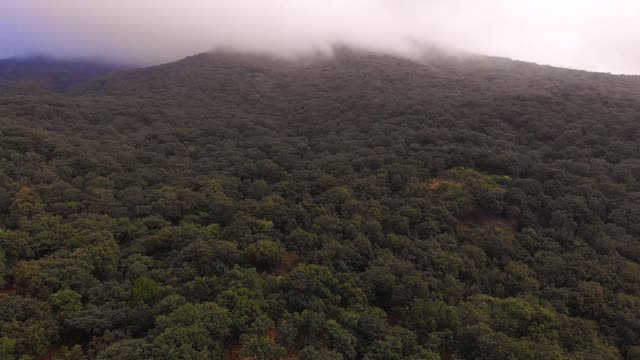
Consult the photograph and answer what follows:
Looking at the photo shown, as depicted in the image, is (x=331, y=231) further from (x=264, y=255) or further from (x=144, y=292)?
(x=144, y=292)

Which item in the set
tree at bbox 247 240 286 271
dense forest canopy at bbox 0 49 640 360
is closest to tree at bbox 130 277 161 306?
dense forest canopy at bbox 0 49 640 360

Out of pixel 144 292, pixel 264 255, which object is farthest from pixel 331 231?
pixel 144 292

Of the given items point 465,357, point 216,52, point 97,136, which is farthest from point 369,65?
point 465,357

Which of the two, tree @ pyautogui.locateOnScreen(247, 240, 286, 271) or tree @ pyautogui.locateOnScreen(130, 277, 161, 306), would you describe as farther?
tree @ pyautogui.locateOnScreen(247, 240, 286, 271)

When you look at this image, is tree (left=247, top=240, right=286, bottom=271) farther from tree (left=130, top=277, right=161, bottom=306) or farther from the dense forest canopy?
tree (left=130, top=277, right=161, bottom=306)

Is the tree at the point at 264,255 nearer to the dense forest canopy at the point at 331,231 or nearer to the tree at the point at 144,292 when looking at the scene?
the dense forest canopy at the point at 331,231

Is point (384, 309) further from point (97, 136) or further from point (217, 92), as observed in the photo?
point (217, 92)

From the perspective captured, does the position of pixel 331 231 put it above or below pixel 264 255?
above

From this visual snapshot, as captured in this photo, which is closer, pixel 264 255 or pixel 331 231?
pixel 264 255

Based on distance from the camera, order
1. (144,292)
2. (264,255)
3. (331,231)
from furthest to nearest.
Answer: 1. (331,231)
2. (264,255)
3. (144,292)
